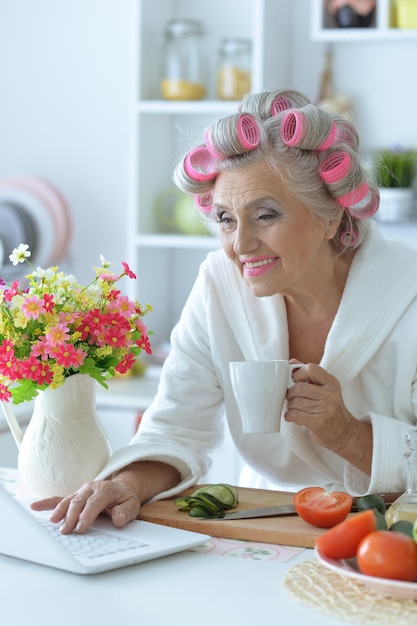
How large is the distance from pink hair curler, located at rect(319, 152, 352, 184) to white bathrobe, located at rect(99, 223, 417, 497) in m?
0.21

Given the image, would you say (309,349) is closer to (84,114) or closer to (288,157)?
(288,157)

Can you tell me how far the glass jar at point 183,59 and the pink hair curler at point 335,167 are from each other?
72.4 inches

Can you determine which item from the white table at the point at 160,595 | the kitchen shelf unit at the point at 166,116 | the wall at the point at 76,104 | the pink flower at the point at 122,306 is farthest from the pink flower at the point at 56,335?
the wall at the point at 76,104

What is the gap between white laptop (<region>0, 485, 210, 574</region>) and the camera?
1.34m

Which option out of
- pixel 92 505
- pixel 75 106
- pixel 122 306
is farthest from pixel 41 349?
pixel 75 106

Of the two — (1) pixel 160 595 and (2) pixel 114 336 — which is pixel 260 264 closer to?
(2) pixel 114 336

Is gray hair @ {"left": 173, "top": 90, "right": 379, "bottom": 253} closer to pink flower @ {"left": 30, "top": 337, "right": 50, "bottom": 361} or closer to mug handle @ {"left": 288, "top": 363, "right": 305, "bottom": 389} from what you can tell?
mug handle @ {"left": 288, "top": 363, "right": 305, "bottom": 389}

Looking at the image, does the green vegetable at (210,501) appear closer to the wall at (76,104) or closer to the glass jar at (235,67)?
the glass jar at (235,67)

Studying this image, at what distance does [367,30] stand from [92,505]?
232cm

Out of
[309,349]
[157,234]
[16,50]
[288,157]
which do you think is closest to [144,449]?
[309,349]

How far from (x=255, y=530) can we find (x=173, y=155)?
2.44 metres

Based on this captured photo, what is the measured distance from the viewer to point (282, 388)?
1.62m

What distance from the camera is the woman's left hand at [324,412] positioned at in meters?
1.69

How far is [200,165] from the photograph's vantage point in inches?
74.8
